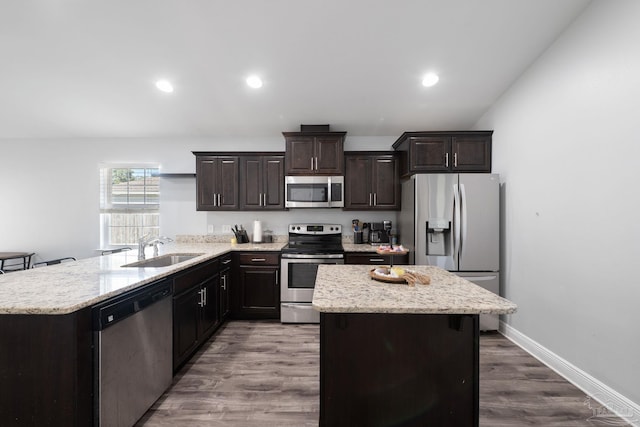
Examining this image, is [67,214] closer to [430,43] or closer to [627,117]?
[430,43]

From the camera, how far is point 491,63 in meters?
2.71

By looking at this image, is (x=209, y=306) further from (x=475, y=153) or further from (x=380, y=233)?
(x=475, y=153)

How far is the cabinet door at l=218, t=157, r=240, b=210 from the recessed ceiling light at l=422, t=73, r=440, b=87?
2.57 metres

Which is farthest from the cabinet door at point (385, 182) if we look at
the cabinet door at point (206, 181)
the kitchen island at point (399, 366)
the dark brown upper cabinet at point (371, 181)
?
the kitchen island at point (399, 366)

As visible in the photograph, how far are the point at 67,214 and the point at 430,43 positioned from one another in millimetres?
5474

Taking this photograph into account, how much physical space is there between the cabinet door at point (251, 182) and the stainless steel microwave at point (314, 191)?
0.43 metres

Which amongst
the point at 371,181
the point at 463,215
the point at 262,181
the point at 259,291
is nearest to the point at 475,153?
the point at 463,215

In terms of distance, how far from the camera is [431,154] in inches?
128

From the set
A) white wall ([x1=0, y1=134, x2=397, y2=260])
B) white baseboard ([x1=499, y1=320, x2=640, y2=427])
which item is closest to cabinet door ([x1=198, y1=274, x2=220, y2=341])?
white wall ([x1=0, y1=134, x2=397, y2=260])

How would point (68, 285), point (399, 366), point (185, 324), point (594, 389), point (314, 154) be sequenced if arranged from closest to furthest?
point (399, 366) < point (68, 285) < point (594, 389) < point (185, 324) < point (314, 154)

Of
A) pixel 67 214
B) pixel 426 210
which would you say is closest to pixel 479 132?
pixel 426 210

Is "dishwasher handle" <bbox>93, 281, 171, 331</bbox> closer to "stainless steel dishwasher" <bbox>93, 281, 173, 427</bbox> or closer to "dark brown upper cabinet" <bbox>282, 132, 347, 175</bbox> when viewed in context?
"stainless steel dishwasher" <bbox>93, 281, 173, 427</bbox>

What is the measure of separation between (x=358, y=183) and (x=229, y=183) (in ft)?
6.00

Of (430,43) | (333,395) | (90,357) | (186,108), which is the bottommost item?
(333,395)
